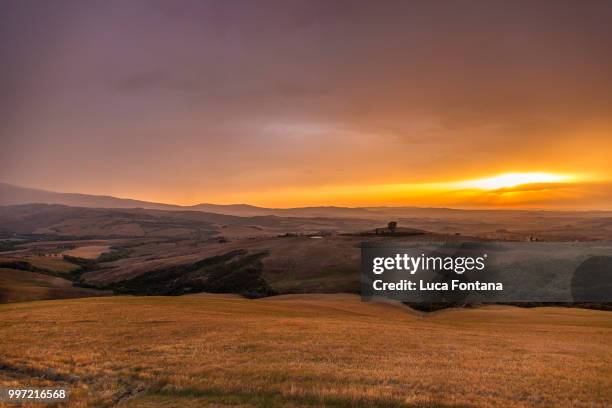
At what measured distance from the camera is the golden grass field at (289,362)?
53.6ft

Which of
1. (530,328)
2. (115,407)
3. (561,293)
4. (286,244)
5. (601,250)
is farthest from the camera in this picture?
(286,244)

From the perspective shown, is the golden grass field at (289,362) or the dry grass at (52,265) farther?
the dry grass at (52,265)

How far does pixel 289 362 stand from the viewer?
69.5ft

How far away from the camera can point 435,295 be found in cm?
7944

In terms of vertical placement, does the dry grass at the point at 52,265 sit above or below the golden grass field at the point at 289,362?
below

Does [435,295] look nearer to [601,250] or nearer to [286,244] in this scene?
[601,250]

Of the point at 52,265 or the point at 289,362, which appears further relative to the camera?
the point at 52,265

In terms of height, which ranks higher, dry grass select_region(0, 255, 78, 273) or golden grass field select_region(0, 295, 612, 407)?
golden grass field select_region(0, 295, 612, 407)

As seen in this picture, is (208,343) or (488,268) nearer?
(208,343)

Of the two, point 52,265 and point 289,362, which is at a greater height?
point 289,362

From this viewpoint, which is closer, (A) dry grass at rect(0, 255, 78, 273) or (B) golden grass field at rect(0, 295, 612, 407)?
(B) golden grass field at rect(0, 295, 612, 407)

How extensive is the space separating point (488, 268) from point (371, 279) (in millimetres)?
25576

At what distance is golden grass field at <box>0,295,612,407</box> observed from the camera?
16344mm

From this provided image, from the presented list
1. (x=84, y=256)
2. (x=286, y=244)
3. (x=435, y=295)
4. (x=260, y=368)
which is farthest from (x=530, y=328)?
(x=84, y=256)
